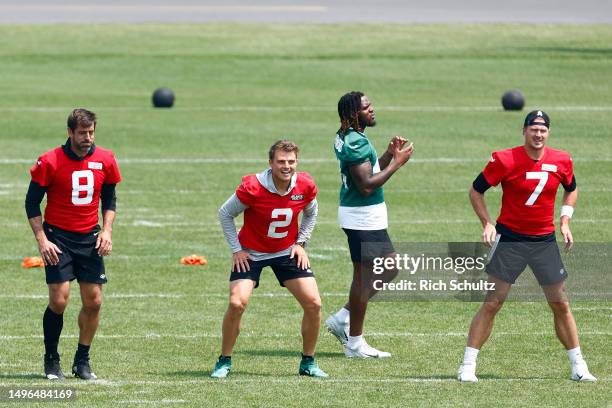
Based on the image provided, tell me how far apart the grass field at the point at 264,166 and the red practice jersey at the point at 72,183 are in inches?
51.2

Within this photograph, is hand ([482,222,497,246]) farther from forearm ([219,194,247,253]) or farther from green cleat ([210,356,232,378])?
green cleat ([210,356,232,378])

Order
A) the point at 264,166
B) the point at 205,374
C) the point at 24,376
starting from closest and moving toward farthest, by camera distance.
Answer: the point at 24,376, the point at 205,374, the point at 264,166

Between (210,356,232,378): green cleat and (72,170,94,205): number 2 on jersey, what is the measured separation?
5.55 ft

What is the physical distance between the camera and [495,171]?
1192 centimetres

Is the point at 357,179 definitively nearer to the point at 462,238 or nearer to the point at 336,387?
the point at 336,387

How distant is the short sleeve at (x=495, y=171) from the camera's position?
1191 centimetres

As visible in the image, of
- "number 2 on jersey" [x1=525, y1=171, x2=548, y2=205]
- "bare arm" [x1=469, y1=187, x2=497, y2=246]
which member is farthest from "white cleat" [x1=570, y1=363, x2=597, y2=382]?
"number 2 on jersey" [x1=525, y1=171, x2=548, y2=205]

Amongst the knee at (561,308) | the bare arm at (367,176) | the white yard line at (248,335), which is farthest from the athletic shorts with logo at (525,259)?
the white yard line at (248,335)

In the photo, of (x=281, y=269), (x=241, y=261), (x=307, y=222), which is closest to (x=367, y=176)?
(x=307, y=222)

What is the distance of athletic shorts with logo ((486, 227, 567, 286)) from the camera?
12.0 meters

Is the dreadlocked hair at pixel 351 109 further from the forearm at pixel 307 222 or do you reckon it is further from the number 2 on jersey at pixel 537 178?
the number 2 on jersey at pixel 537 178

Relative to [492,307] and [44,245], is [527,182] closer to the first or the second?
[492,307]

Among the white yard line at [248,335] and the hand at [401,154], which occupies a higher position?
the hand at [401,154]

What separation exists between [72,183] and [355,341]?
116 inches
